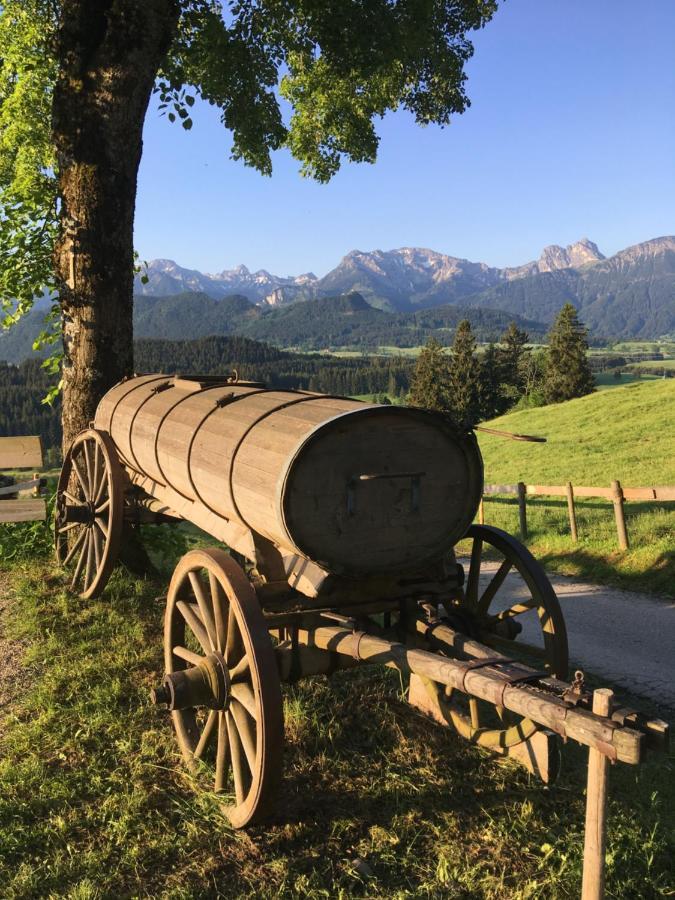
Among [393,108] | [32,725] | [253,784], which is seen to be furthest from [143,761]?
[393,108]

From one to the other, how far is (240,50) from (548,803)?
34.3 ft

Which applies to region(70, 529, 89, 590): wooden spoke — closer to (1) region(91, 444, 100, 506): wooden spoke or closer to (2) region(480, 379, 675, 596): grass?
(1) region(91, 444, 100, 506): wooden spoke

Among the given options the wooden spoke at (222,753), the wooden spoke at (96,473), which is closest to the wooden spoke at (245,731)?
the wooden spoke at (222,753)

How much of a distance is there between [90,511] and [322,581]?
4060mm

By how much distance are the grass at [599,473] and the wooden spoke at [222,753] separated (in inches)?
318

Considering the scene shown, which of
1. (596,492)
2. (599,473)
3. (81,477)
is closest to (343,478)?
(81,477)

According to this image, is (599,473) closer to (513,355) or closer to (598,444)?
(598,444)

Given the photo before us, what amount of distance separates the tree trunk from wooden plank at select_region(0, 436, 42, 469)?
1649 millimetres

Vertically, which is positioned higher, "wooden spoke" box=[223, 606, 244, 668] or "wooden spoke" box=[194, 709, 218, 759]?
"wooden spoke" box=[223, 606, 244, 668]

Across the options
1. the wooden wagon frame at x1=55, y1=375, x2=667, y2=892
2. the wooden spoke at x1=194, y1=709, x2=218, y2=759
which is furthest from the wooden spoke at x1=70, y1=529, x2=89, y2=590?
the wooden spoke at x1=194, y1=709, x2=218, y2=759

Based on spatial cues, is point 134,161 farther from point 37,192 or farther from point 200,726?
point 200,726

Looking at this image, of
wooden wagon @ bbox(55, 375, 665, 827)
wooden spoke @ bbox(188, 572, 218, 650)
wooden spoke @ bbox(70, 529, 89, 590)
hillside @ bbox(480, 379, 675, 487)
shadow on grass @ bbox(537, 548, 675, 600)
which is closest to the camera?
wooden wagon @ bbox(55, 375, 665, 827)

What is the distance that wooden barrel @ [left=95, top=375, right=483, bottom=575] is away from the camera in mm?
3834

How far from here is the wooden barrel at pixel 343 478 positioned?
3834 mm
